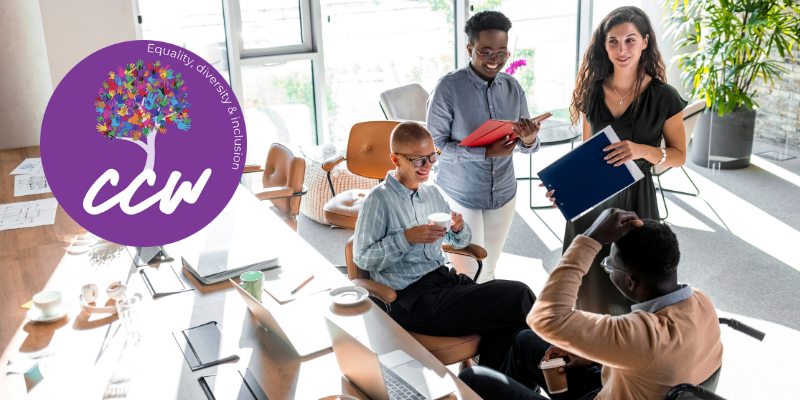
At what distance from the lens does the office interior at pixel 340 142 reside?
2283 mm

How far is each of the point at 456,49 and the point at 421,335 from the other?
4547mm

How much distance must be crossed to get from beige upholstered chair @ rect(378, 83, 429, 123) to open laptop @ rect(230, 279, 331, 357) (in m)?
3.18

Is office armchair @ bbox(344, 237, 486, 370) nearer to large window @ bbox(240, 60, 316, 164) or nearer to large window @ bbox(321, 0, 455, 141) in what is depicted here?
large window @ bbox(240, 60, 316, 164)

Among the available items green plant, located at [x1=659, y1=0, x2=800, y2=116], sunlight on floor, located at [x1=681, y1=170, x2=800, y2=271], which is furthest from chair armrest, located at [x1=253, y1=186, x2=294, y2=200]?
green plant, located at [x1=659, y1=0, x2=800, y2=116]

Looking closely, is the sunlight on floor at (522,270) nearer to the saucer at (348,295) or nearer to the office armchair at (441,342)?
the office armchair at (441,342)

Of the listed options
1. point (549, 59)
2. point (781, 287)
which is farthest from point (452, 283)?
point (549, 59)

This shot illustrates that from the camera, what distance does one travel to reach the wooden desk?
1.67 m

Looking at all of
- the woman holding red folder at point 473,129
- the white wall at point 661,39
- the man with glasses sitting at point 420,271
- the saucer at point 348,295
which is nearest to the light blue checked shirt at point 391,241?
the man with glasses sitting at point 420,271

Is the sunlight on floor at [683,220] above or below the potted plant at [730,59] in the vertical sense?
below

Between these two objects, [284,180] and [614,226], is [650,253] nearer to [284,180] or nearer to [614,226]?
[614,226]

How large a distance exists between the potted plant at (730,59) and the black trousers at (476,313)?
3756 millimetres

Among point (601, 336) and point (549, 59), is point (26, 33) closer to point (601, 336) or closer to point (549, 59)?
point (601, 336)

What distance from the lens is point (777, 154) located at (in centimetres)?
615

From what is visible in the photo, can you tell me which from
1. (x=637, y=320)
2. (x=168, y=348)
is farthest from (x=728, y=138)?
(x=168, y=348)
